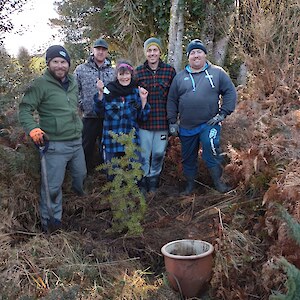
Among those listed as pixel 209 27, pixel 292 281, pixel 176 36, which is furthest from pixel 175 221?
pixel 209 27

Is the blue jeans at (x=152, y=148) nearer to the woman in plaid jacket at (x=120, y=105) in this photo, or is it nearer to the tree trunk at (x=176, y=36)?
the woman in plaid jacket at (x=120, y=105)

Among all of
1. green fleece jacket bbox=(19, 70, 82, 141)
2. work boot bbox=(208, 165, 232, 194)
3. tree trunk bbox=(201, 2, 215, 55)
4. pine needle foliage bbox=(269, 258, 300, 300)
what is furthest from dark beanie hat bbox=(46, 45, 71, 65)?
tree trunk bbox=(201, 2, 215, 55)

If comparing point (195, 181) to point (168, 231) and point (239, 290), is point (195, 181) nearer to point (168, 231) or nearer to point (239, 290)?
point (168, 231)

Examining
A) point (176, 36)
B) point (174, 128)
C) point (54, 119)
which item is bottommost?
point (174, 128)

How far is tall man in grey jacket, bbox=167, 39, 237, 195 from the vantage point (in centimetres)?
508

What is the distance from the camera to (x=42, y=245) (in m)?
3.85

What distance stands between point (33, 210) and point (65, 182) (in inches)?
23.5

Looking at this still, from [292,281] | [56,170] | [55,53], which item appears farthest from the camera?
[56,170]

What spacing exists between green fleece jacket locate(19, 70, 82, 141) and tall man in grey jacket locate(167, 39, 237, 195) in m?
1.40

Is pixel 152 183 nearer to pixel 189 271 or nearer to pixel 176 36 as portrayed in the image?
pixel 189 271

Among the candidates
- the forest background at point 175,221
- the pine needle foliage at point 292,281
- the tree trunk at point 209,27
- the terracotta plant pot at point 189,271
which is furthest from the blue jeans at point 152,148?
the tree trunk at point 209,27

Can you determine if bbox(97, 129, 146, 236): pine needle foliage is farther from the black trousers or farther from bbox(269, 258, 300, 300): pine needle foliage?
bbox(269, 258, 300, 300): pine needle foliage

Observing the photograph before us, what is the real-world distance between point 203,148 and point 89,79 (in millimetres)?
1728

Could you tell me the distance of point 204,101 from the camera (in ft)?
16.7
